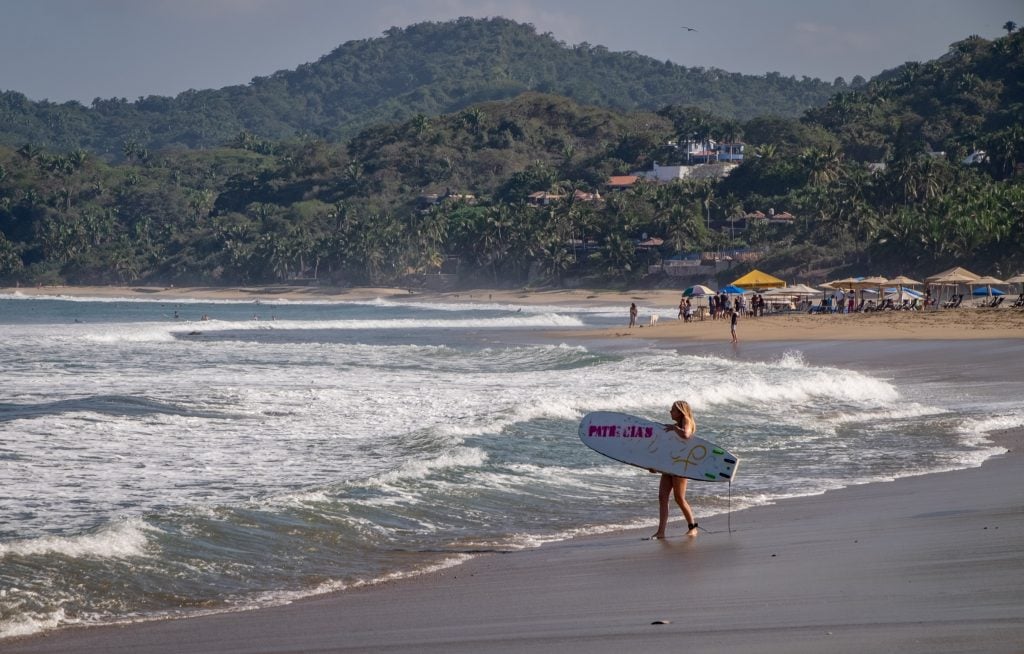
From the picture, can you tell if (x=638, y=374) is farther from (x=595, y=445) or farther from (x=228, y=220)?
(x=228, y=220)

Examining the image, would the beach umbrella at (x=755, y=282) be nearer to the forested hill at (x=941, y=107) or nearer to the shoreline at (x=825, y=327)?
the shoreline at (x=825, y=327)

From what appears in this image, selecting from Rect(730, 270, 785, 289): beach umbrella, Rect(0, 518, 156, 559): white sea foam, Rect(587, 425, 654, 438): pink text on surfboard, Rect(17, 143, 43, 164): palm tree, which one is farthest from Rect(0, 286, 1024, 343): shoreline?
Rect(17, 143, 43, 164): palm tree

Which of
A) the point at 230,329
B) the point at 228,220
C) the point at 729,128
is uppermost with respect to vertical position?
the point at 729,128

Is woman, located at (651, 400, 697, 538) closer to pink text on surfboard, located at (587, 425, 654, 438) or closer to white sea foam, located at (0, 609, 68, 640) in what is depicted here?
pink text on surfboard, located at (587, 425, 654, 438)

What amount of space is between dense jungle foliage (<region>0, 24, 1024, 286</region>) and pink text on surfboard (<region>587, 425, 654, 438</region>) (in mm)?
58490

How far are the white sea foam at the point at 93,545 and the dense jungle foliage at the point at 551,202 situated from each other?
203 ft

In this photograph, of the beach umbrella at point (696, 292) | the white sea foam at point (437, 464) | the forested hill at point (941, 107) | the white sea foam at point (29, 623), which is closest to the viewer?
the white sea foam at point (29, 623)

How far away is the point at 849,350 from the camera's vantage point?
105 feet

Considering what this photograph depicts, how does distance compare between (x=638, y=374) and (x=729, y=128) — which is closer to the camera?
(x=638, y=374)

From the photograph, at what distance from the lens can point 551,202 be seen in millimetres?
107938

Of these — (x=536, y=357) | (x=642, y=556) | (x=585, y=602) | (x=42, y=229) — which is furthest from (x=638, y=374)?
(x=42, y=229)

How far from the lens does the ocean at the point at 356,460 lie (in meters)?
9.02

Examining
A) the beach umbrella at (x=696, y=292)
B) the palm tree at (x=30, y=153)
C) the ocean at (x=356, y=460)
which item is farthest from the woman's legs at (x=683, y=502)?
the palm tree at (x=30, y=153)

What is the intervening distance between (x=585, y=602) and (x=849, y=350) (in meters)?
25.9
